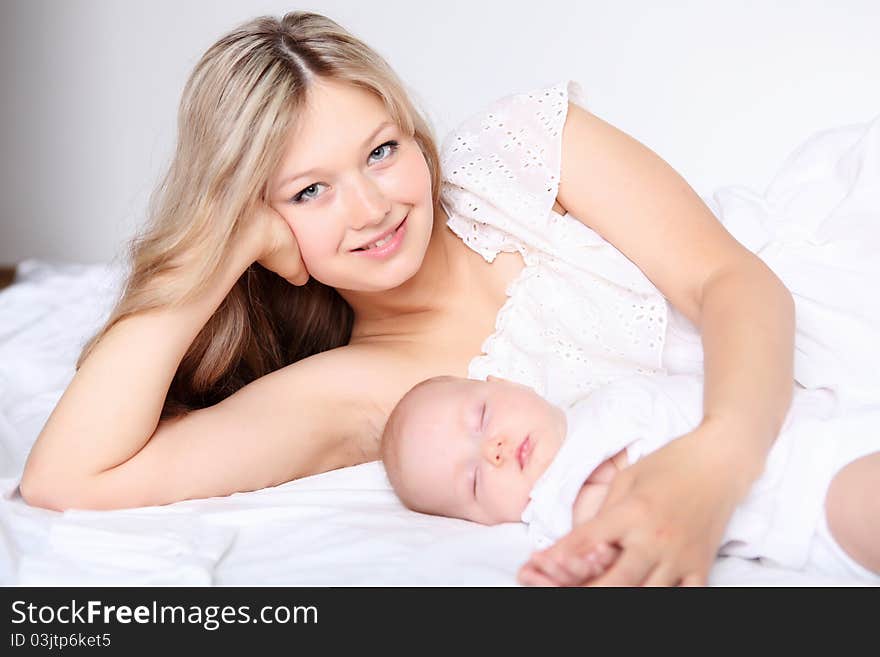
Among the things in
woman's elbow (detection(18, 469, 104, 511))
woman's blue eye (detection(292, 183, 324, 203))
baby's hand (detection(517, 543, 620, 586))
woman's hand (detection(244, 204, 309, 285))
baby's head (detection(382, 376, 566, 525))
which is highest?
woman's blue eye (detection(292, 183, 324, 203))

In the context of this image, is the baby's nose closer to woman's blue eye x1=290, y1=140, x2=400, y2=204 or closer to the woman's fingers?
the woman's fingers

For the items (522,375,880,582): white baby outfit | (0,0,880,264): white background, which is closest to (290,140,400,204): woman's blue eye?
(522,375,880,582): white baby outfit

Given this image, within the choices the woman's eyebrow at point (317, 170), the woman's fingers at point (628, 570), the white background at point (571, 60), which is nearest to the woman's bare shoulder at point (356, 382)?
the woman's eyebrow at point (317, 170)

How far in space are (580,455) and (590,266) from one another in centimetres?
53

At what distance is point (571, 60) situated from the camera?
4051 mm

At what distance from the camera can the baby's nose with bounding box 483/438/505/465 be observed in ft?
4.96

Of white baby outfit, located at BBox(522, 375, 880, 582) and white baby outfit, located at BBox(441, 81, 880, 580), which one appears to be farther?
white baby outfit, located at BBox(441, 81, 880, 580)

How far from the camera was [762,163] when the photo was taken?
405 cm

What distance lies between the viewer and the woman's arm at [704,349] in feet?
3.75

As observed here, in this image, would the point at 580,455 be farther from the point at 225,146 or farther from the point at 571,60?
the point at 571,60

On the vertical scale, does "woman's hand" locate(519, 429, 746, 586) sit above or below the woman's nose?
below

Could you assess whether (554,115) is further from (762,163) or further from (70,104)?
(70,104)

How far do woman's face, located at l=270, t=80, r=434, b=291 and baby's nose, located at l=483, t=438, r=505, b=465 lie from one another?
415mm
